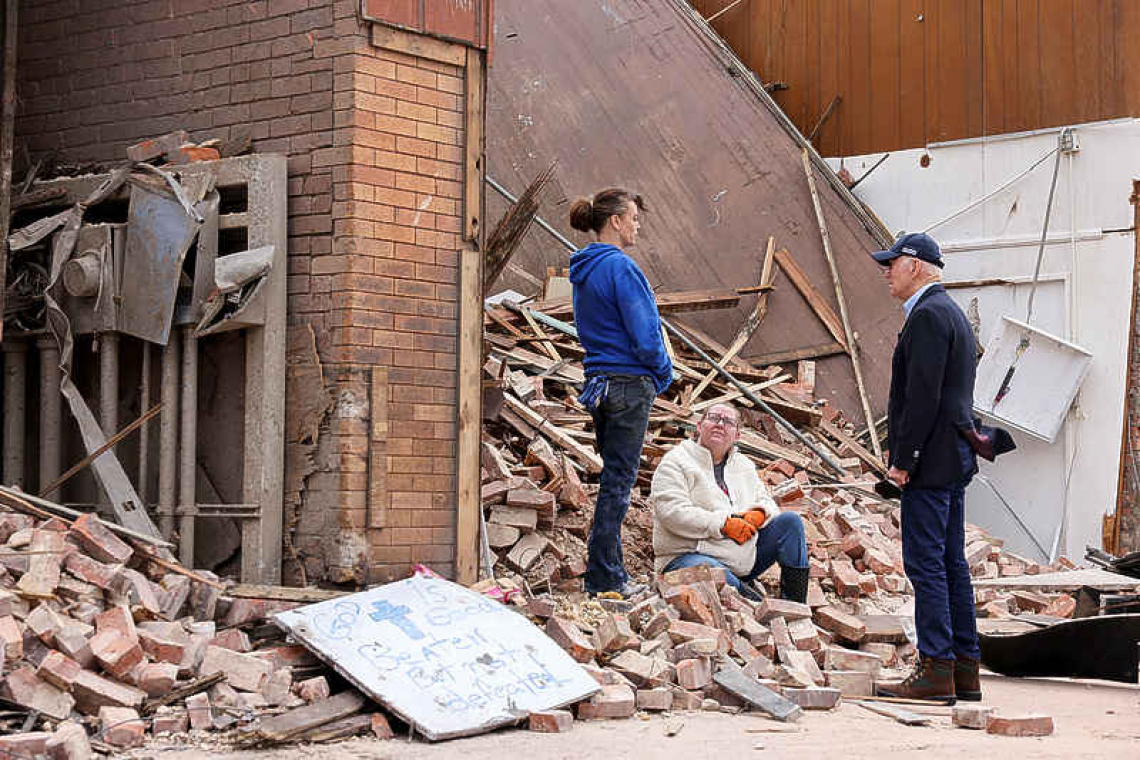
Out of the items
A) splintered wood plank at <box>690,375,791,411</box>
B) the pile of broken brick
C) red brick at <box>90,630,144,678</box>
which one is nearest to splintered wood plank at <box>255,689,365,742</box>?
the pile of broken brick

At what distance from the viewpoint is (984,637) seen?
736 cm

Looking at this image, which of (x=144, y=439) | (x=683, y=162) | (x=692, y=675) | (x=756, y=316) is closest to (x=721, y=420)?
(x=692, y=675)

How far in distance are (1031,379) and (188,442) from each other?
806 centimetres

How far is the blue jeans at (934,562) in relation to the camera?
20.3ft

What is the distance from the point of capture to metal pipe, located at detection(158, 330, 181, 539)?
6.86 meters

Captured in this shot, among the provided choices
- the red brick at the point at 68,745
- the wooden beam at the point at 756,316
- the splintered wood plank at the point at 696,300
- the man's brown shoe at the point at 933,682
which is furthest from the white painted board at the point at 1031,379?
the red brick at the point at 68,745

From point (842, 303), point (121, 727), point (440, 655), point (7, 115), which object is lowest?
point (121, 727)

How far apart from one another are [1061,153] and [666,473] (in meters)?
6.86

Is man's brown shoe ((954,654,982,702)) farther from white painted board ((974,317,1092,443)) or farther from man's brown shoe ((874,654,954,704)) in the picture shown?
white painted board ((974,317,1092,443))

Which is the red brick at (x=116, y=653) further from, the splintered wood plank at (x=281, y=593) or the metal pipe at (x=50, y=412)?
the metal pipe at (x=50, y=412)

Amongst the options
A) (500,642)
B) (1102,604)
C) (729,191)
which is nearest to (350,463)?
(500,642)

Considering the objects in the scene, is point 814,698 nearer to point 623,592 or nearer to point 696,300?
point 623,592

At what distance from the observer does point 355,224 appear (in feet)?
22.1

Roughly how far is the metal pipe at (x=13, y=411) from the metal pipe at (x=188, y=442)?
3.62 feet
